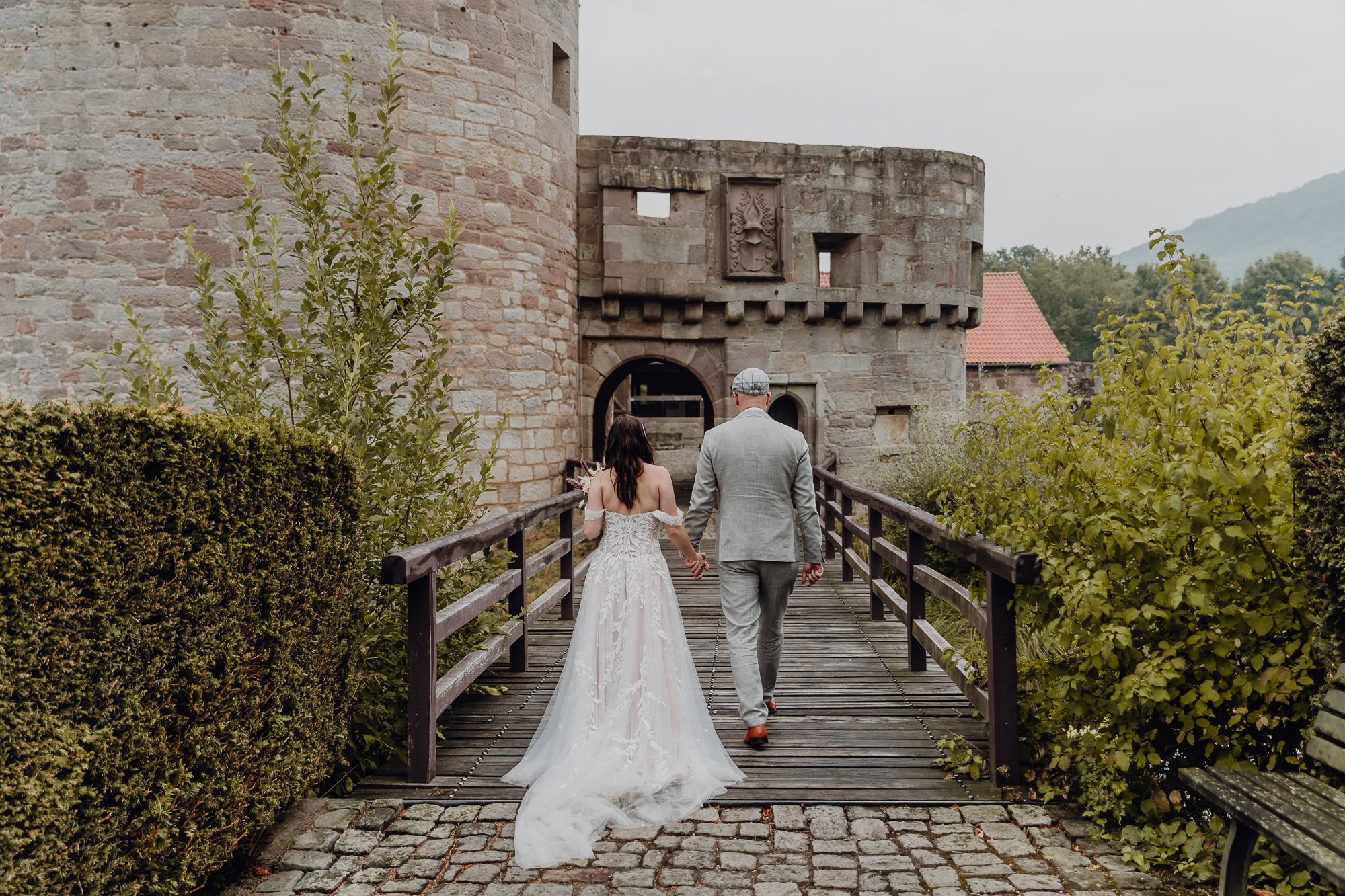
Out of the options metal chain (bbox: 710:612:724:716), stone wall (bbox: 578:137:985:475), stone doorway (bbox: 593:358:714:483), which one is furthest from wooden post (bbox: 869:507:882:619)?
stone doorway (bbox: 593:358:714:483)

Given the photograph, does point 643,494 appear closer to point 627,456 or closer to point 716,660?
point 627,456

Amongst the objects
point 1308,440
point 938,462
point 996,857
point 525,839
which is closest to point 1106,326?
point 1308,440

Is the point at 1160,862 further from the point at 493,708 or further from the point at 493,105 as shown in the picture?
the point at 493,105

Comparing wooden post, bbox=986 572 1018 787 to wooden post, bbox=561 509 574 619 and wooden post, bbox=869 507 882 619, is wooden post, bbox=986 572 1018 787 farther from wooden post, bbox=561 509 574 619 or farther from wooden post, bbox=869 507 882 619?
wooden post, bbox=561 509 574 619

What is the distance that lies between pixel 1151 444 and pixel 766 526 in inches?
66.9

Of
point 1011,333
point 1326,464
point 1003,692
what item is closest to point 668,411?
point 1011,333

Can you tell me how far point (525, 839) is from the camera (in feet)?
10.6

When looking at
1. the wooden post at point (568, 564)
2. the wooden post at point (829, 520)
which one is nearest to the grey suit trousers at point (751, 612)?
the wooden post at point (568, 564)

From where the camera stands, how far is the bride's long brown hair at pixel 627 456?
14.2 ft

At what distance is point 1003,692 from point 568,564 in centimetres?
426

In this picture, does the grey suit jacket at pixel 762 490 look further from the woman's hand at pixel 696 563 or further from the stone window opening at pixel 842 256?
the stone window opening at pixel 842 256

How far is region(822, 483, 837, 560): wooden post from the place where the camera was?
10.1 metres

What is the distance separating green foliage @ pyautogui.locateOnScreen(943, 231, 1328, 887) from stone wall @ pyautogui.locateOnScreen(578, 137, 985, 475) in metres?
9.16

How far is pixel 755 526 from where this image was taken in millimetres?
4352
